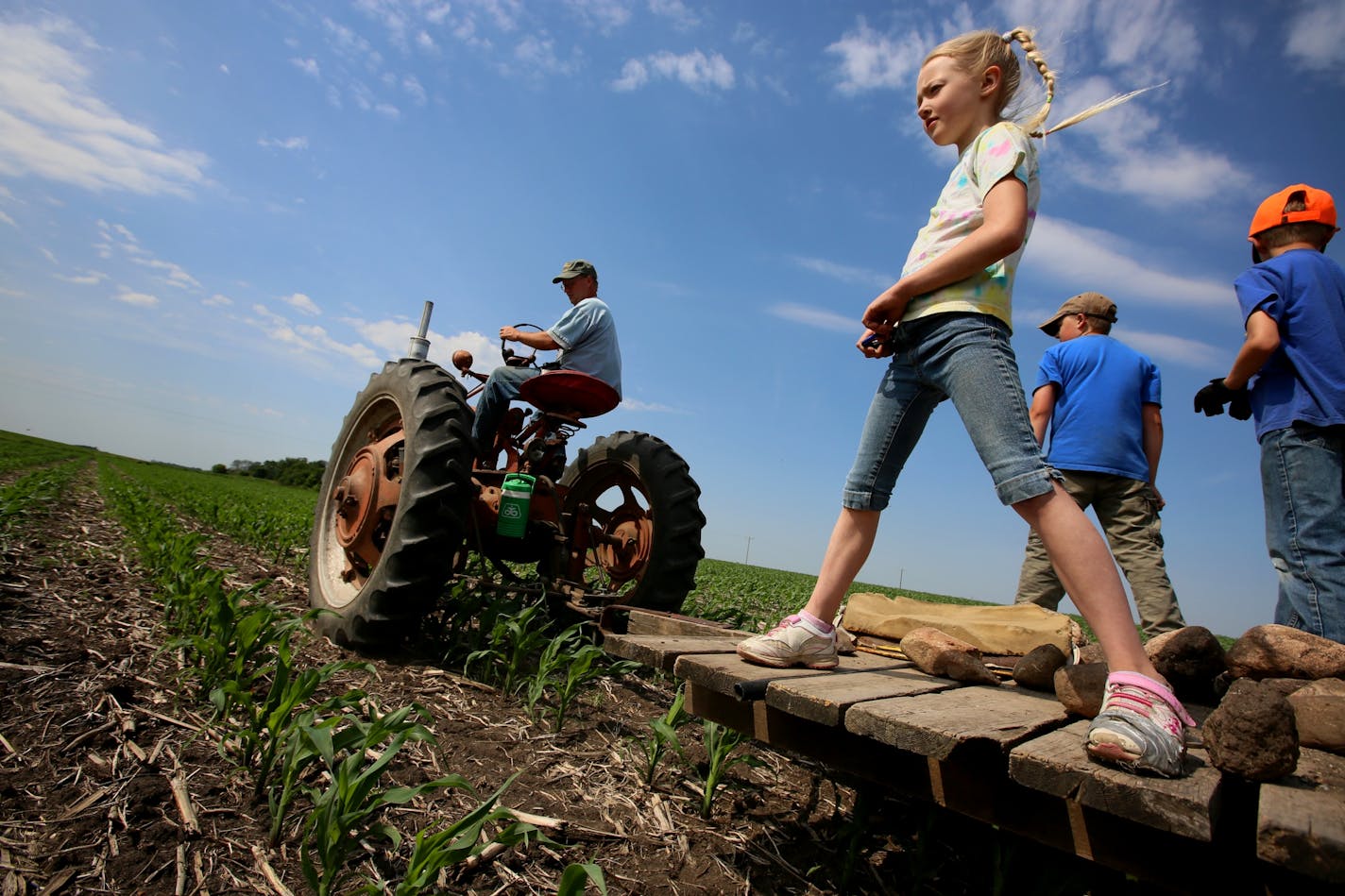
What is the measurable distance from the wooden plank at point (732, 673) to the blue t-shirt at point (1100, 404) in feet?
7.47

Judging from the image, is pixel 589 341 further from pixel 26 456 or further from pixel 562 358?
pixel 26 456

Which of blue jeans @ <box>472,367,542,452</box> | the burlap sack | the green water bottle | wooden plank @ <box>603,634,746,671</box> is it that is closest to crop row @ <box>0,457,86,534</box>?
blue jeans @ <box>472,367,542,452</box>

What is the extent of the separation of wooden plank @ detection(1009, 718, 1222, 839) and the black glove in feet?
7.46

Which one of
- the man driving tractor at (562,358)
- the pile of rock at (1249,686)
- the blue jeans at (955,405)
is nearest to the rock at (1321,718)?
the pile of rock at (1249,686)

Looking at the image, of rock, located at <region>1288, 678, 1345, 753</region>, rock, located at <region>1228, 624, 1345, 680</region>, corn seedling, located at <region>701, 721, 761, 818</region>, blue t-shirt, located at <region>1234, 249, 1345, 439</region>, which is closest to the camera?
rock, located at <region>1288, 678, 1345, 753</region>

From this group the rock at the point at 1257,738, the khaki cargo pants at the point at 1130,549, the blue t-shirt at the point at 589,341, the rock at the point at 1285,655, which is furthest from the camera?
the blue t-shirt at the point at 589,341

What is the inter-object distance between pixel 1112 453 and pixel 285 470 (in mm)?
70558

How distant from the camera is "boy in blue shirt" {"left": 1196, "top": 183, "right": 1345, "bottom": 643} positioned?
236 cm

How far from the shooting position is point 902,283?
1849mm

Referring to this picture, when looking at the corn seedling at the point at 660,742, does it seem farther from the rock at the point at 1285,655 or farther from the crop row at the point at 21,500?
the crop row at the point at 21,500

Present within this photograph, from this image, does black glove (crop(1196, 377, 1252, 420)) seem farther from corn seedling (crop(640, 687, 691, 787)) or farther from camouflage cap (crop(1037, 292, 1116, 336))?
corn seedling (crop(640, 687, 691, 787))

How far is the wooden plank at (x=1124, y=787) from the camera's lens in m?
0.93

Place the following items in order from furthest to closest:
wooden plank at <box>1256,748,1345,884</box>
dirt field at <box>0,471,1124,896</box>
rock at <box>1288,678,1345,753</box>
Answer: dirt field at <box>0,471,1124,896</box>, rock at <box>1288,678,1345,753</box>, wooden plank at <box>1256,748,1345,884</box>

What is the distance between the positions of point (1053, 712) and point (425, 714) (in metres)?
1.66
